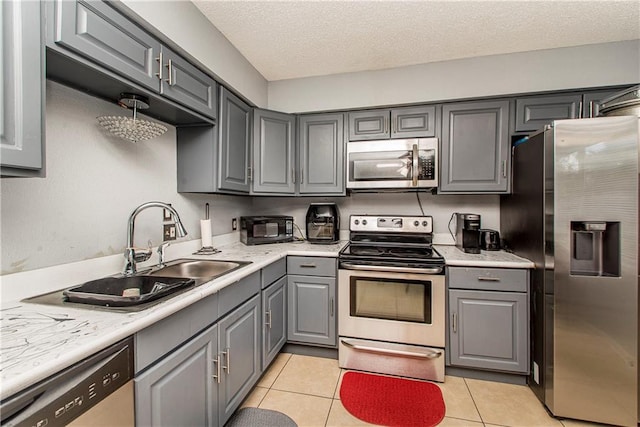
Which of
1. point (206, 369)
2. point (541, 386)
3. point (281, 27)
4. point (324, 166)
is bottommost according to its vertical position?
point (541, 386)

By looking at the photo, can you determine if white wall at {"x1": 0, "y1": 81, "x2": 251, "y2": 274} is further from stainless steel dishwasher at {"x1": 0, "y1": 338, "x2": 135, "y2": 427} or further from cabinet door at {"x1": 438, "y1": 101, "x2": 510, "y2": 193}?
cabinet door at {"x1": 438, "y1": 101, "x2": 510, "y2": 193}

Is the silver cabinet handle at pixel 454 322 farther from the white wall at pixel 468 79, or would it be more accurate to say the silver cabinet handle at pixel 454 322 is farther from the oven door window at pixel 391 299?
the white wall at pixel 468 79

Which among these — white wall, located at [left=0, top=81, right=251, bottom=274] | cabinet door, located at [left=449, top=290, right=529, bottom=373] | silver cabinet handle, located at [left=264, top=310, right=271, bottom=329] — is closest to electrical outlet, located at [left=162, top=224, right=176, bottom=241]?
white wall, located at [left=0, top=81, right=251, bottom=274]

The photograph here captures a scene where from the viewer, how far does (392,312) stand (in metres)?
1.99

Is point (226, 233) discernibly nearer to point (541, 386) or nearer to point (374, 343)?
point (374, 343)

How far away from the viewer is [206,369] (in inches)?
49.9

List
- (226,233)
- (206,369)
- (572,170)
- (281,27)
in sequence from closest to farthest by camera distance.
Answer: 1. (206,369)
2. (572,170)
3. (281,27)
4. (226,233)

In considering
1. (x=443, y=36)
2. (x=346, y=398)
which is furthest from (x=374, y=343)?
(x=443, y=36)

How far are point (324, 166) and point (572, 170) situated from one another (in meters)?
1.68

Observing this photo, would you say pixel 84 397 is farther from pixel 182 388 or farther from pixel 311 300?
pixel 311 300

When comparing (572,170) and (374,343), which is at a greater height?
(572,170)

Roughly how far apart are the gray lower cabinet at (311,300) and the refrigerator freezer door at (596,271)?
1.38m

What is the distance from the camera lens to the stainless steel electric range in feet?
6.26

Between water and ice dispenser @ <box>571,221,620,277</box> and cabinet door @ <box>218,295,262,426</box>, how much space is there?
187cm
